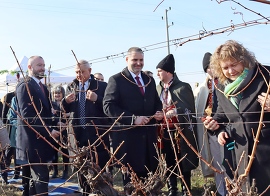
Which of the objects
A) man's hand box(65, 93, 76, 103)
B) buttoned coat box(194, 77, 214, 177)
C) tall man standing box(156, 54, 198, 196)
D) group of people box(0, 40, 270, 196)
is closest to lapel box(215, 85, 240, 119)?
group of people box(0, 40, 270, 196)

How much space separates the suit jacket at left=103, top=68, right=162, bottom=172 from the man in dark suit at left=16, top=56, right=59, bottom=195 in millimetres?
703

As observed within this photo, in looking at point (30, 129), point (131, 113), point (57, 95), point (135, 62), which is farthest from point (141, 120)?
point (57, 95)

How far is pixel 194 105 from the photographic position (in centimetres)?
538

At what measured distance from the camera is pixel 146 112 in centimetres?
475

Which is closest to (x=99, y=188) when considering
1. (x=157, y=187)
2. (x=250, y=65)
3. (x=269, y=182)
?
(x=157, y=187)

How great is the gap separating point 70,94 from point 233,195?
349cm

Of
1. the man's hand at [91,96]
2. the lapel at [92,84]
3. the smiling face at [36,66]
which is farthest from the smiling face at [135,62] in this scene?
the smiling face at [36,66]

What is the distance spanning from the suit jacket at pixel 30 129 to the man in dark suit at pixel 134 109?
0.75m

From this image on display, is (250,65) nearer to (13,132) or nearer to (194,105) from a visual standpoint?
(194,105)

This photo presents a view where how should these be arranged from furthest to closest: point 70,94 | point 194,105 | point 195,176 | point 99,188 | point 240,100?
point 195,176 → point 194,105 → point 70,94 → point 240,100 → point 99,188

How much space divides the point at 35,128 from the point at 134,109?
1.13 metres

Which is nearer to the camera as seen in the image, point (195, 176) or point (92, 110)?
point (92, 110)

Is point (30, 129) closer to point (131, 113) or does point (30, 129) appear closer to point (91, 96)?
point (91, 96)

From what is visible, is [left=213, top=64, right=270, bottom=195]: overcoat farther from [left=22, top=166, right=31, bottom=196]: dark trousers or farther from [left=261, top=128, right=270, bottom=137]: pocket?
[left=22, top=166, right=31, bottom=196]: dark trousers
